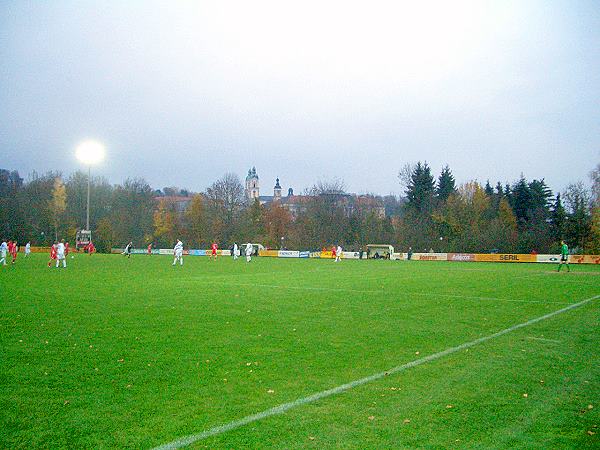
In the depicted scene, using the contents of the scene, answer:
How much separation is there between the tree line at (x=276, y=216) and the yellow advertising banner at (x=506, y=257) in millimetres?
8296

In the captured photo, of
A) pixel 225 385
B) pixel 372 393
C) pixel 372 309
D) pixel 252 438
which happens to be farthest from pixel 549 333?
pixel 252 438

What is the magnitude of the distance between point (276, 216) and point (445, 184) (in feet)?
109

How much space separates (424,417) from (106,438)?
3.36 metres

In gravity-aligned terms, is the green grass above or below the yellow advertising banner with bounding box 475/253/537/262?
below

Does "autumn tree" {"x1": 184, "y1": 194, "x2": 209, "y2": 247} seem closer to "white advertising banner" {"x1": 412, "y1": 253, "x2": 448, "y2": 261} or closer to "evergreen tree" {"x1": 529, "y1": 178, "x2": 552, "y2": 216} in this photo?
"white advertising banner" {"x1": 412, "y1": 253, "x2": 448, "y2": 261}

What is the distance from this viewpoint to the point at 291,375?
741 centimetres

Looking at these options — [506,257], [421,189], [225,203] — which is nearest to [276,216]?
[225,203]

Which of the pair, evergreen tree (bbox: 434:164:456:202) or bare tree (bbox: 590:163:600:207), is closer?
bare tree (bbox: 590:163:600:207)

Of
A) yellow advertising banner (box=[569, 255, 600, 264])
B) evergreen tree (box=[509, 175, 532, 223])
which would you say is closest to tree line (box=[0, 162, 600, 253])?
evergreen tree (box=[509, 175, 532, 223])

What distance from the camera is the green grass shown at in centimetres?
527

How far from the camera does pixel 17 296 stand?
55.0ft

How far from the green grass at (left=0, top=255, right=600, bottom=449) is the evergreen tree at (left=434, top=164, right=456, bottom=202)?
272 feet

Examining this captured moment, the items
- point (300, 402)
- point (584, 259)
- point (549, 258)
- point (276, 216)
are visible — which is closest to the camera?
point (300, 402)

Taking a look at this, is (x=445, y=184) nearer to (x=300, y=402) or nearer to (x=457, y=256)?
(x=457, y=256)
